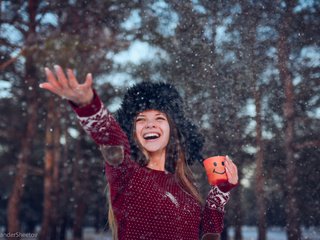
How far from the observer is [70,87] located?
139 centimetres

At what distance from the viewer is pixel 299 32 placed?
4.04 meters

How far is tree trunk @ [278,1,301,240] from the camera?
405cm

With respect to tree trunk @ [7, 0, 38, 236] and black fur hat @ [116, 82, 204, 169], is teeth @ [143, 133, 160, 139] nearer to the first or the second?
black fur hat @ [116, 82, 204, 169]

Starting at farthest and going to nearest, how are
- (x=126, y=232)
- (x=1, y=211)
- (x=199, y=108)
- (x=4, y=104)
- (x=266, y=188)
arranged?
(x=1, y=211) → (x=4, y=104) → (x=266, y=188) → (x=199, y=108) → (x=126, y=232)

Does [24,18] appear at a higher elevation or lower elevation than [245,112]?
higher

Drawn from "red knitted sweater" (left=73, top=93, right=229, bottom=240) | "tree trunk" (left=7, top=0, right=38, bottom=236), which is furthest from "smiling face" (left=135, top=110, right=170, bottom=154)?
"tree trunk" (left=7, top=0, right=38, bottom=236)

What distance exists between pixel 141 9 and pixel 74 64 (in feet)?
9.47

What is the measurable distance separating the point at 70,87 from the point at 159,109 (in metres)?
0.96

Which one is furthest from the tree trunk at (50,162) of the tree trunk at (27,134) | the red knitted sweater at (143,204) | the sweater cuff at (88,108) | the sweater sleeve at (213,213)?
the sweater cuff at (88,108)

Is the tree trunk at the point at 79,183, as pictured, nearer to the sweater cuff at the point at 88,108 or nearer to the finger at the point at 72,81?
the sweater cuff at the point at 88,108

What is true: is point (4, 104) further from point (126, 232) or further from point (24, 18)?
point (126, 232)

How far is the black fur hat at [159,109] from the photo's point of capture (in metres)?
2.31

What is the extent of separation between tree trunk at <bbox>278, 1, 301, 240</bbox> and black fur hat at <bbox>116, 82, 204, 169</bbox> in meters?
2.04

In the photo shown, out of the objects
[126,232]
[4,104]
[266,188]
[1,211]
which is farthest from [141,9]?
[1,211]
